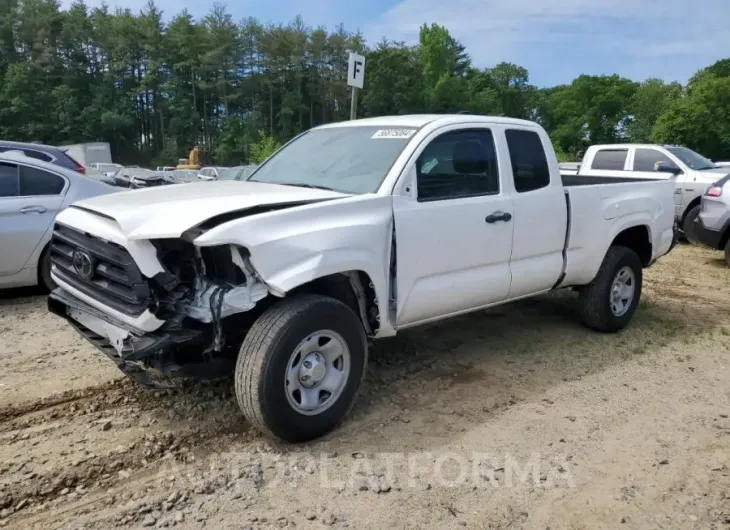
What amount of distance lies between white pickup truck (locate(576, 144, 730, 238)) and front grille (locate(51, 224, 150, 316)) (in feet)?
30.1

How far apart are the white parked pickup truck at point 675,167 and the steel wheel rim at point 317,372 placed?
8.45m

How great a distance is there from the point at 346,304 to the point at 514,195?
5.66 ft

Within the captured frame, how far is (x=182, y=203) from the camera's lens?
3.57 metres

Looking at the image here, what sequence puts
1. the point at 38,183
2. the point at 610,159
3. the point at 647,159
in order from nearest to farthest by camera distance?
the point at 38,183 < the point at 647,159 < the point at 610,159

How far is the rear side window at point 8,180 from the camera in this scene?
Result: 635cm

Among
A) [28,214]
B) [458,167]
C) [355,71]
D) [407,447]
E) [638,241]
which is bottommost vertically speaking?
[407,447]

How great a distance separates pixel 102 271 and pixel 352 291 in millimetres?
1487

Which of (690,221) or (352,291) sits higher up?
(352,291)

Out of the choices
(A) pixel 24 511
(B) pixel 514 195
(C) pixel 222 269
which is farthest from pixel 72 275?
(B) pixel 514 195

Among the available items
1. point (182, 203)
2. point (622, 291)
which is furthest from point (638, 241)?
point (182, 203)

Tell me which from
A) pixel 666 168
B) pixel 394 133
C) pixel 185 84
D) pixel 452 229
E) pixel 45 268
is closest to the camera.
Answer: pixel 452 229

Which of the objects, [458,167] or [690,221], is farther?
[690,221]

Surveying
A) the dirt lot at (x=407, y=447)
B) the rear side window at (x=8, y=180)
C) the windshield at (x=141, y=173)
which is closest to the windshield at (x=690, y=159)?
the dirt lot at (x=407, y=447)

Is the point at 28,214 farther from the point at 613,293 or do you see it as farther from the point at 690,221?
the point at 690,221
